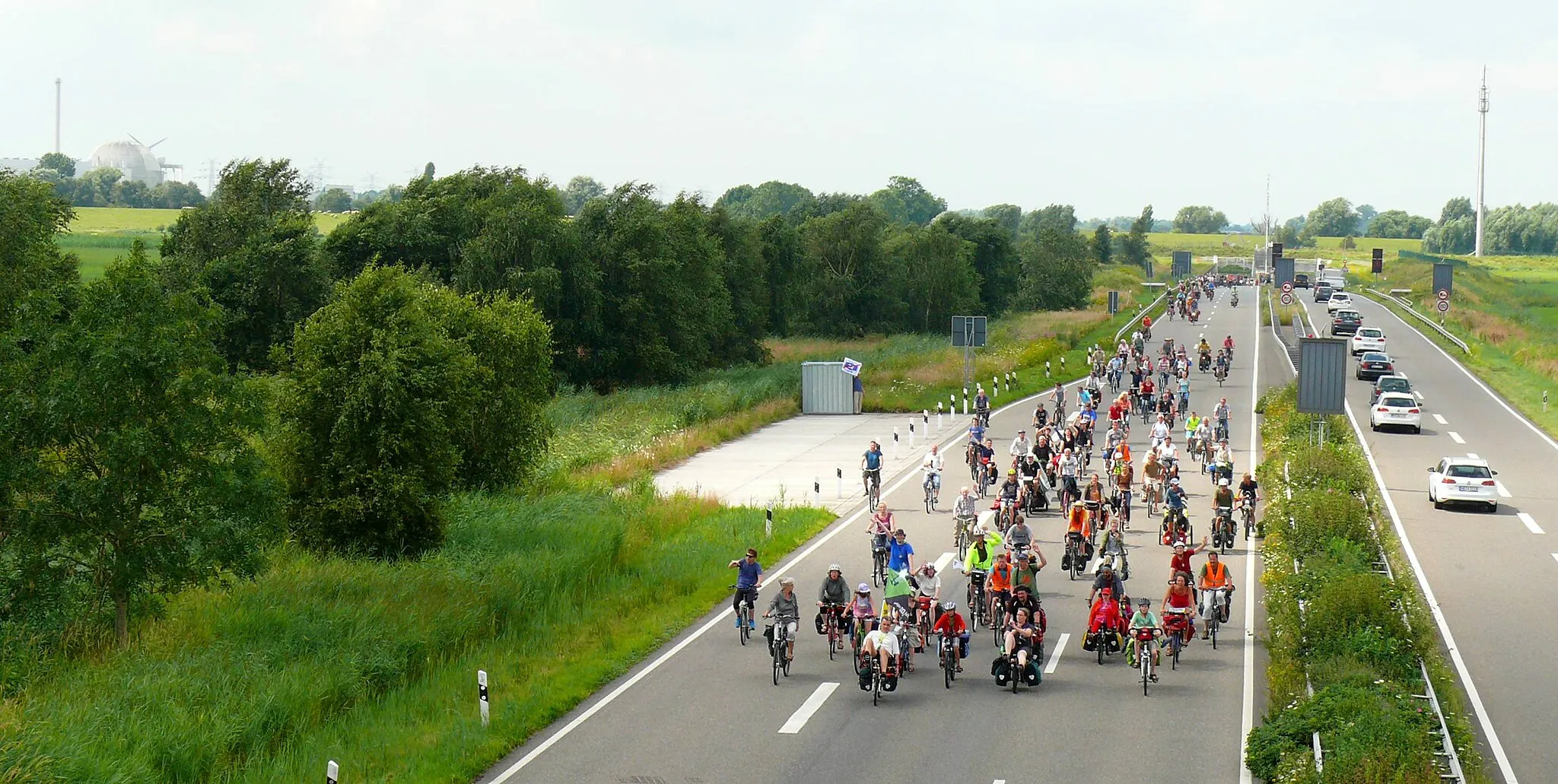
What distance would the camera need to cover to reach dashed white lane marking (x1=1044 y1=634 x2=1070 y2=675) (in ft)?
65.3

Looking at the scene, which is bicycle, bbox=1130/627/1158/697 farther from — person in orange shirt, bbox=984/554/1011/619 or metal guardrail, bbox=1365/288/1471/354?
metal guardrail, bbox=1365/288/1471/354

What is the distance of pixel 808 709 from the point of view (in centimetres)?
1814

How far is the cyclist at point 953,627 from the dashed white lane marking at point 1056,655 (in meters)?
1.13

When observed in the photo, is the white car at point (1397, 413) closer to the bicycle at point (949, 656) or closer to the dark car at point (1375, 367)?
the dark car at point (1375, 367)

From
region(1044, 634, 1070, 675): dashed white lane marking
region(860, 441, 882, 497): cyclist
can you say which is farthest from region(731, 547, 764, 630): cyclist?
region(860, 441, 882, 497): cyclist

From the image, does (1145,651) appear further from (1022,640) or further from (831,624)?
(831,624)

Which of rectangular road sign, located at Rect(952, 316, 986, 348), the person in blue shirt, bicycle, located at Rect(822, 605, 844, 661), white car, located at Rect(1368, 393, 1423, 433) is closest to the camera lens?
bicycle, located at Rect(822, 605, 844, 661)

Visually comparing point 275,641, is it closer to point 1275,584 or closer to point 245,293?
point 1275,584

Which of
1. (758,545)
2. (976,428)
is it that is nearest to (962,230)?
(976,428)

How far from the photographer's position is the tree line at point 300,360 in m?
19.0

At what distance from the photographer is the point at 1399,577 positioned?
74.5 feet

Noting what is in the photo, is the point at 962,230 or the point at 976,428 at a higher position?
the point at 962,230

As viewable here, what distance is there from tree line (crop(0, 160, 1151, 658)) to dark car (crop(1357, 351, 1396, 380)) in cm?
2753

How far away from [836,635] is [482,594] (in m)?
5.87
